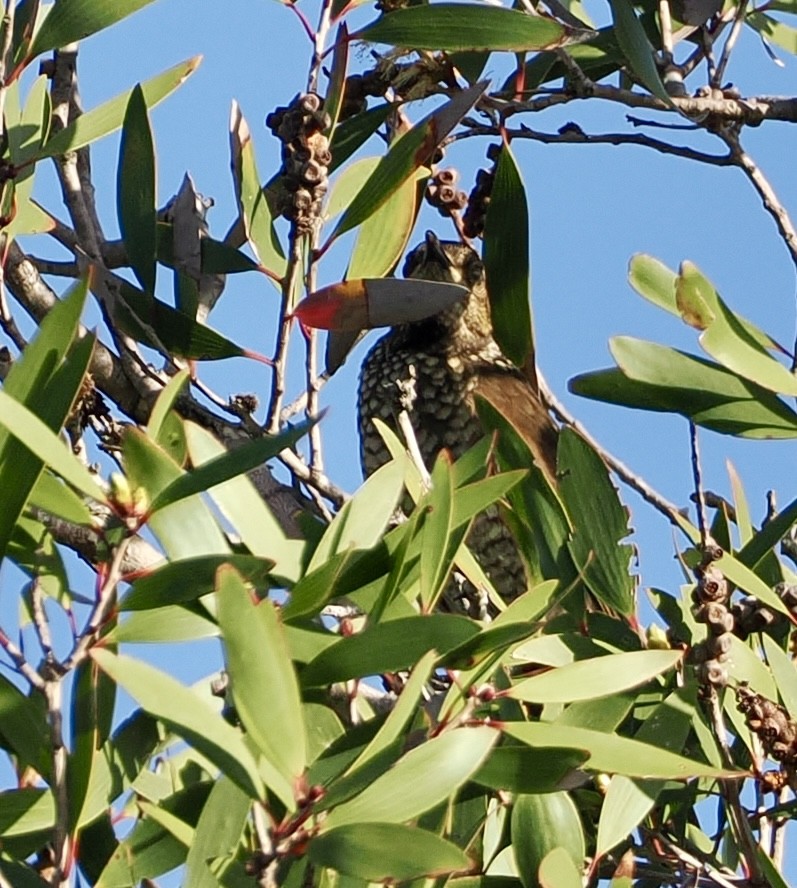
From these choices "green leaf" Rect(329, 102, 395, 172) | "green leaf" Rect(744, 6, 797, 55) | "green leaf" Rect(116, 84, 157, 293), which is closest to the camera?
"green leaf" Rect(116, 84, 157, 293)

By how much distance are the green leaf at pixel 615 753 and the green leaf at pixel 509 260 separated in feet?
2.22

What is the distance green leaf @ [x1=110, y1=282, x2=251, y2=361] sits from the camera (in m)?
2.19

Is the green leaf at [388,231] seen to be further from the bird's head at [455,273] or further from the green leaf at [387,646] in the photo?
the bird's head at [455,273]

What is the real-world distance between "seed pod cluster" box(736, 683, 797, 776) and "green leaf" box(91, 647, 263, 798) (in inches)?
30.8

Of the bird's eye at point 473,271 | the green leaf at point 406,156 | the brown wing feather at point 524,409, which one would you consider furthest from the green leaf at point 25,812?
the bird's eye at point 473,271

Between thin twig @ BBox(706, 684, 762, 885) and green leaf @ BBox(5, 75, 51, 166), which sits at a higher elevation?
green leaf @ BBox(5, 75, 51, 166)

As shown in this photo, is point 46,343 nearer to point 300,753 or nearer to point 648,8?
point 300,753

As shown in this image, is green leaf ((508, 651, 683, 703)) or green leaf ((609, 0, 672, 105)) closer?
green leaf ((508, 651, 683, 703))

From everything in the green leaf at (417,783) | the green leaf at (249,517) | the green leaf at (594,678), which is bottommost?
the green leaf at (417,783)

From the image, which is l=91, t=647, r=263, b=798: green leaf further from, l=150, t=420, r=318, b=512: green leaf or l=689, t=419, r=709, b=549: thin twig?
l=689, t=419, r=709, b=549: thin twig

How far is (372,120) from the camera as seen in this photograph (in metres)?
2.35

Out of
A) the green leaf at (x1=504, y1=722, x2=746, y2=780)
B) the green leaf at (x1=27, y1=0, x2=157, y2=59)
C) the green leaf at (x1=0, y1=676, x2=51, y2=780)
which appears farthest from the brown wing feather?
the green leaf at (x1=0, y1=676, x2=51, y2=780)

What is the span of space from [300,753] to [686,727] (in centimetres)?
63

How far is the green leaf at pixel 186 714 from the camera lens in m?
1.13
